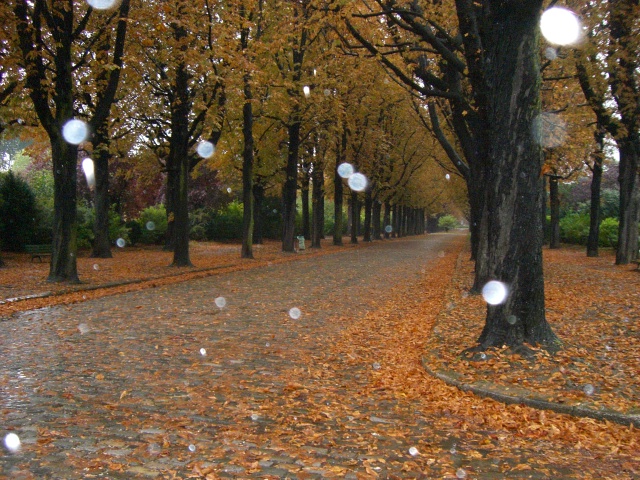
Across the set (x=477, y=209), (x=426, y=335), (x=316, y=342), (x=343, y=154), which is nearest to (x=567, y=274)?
(x=477, y=209)

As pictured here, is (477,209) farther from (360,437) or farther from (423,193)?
(423,193)

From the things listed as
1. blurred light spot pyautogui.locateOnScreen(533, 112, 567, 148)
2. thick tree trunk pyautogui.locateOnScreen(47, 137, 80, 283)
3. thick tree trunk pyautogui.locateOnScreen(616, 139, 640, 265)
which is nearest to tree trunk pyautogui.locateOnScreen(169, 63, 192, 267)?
thick tree trunk pyautogui.locateOnScreen(47, 137, 80, 283)

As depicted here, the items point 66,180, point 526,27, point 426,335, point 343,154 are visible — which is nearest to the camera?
point 526,27

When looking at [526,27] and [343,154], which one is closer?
[526,27]

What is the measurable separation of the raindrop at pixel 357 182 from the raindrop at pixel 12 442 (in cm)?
3495

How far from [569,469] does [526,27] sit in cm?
514

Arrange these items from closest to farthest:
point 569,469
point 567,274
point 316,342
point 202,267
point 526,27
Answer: point 569,469 → point 526,27 → point 316,342 → point 567,274 → point 202,267

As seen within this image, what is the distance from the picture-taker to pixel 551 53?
1566cm

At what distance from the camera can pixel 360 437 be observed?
15.7 feet

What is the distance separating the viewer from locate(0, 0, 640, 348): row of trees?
7012mm

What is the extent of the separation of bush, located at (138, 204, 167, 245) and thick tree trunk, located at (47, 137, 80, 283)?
18.0 metres

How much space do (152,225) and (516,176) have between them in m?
28.7

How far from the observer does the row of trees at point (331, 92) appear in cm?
701

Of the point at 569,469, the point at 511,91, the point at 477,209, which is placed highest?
the point at 511,91
